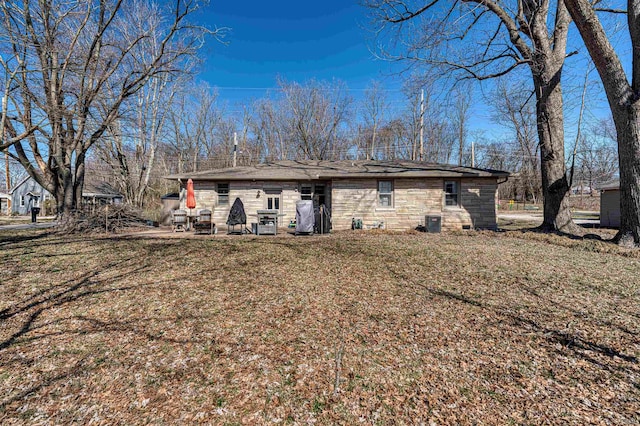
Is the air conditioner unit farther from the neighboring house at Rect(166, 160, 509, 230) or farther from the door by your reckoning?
Answer: the door

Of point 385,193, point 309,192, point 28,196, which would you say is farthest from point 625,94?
point 28,196

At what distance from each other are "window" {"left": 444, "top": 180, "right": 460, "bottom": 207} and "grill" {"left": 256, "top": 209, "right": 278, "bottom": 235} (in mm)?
7989

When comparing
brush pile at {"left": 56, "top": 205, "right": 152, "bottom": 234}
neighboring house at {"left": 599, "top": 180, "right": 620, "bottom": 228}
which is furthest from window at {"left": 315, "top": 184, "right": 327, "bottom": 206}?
neighboring house at {"left": 599, "top": 180, "right": 620, "bottom": 228}

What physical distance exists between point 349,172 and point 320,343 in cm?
1061

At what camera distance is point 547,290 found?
461 centimetres

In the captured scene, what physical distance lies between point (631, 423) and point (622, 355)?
Answer: 1.16 m

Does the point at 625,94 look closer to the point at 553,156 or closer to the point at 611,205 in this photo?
the point at 553,156

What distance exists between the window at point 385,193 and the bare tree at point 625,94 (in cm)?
745

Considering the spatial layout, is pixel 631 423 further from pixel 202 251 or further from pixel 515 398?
pixel 202 251

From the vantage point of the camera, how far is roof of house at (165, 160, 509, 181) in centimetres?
1240

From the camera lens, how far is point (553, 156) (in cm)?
1032

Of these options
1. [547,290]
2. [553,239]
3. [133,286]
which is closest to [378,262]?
[547,290]

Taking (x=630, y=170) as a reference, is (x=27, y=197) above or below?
above

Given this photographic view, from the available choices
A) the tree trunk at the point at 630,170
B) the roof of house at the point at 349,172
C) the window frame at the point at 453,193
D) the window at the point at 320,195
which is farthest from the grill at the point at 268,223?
the tree trunk at the point at 630,170
